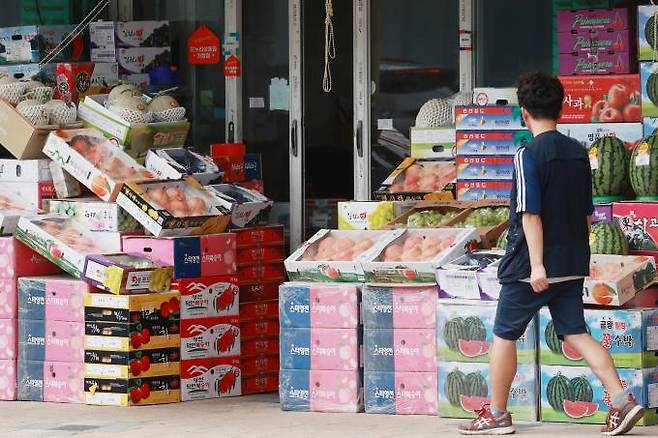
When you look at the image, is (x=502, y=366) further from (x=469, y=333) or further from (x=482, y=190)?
(x=482, y=190)

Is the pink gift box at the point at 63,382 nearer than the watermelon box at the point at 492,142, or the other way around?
the pink gift box at the point at 63,382

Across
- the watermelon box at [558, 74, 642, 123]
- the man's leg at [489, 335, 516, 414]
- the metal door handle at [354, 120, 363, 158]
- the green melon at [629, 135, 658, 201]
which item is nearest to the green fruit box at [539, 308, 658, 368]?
the man's leg at [489, 335, 516, 414]

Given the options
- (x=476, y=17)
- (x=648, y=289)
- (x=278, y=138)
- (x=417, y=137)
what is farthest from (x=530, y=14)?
(x=648, y=289)

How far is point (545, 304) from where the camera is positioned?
814 cm

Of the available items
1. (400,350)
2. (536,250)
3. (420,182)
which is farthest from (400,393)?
(420,182)

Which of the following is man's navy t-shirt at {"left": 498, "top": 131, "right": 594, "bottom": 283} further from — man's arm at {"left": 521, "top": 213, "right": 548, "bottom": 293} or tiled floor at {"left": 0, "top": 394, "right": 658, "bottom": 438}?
tiled floor at {"left": 0, "top": 394, "right": 658, "bottom": 438}

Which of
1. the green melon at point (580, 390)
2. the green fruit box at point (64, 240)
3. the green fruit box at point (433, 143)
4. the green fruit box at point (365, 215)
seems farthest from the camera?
the green fruit box at point (433, 143)

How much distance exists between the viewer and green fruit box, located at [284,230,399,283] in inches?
372

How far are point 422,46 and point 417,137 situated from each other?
4.55 ft

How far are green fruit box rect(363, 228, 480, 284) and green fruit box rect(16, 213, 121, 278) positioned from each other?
2.05 m

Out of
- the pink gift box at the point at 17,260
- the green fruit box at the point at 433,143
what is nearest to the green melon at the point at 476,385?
the green fruit box at the point at 433,143

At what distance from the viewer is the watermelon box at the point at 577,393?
28.1 feet

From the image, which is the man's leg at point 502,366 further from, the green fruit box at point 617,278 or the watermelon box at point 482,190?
the watermelon box at point 482,190

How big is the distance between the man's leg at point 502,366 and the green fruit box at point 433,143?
131 inches
